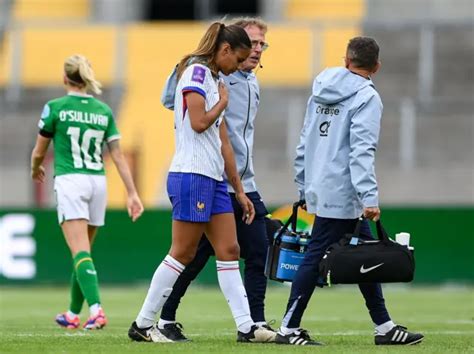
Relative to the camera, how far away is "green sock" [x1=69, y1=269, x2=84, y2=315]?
11.6 meters

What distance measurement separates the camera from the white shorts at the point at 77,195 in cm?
1122

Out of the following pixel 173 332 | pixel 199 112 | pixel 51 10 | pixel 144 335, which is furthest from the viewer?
pixel 51 10

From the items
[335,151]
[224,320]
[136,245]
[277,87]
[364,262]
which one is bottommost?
[136,245]

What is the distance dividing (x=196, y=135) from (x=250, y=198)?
3.30 feet

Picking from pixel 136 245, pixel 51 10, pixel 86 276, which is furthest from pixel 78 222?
pixel 51 10

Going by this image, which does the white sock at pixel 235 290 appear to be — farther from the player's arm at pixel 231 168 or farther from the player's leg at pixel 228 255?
the player's arm at pixel 231 168

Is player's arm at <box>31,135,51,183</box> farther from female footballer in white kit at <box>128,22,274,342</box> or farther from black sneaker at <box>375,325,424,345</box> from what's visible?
black sneaker at <box>375,325,424,345</box>

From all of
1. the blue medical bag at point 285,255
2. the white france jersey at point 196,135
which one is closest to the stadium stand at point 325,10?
the blue medical bag at point 285,255

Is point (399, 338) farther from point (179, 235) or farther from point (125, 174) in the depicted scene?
point (125, 174)

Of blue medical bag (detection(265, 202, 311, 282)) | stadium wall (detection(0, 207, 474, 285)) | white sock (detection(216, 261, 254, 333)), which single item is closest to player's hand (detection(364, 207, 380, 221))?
blue medical bag (detection(265, 202, 311, 282))

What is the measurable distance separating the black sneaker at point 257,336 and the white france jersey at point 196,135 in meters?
1.10

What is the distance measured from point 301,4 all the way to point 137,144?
7.56 m

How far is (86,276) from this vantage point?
11141mm

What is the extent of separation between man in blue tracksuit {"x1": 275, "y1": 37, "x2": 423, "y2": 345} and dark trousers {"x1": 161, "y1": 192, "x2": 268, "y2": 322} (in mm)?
518
